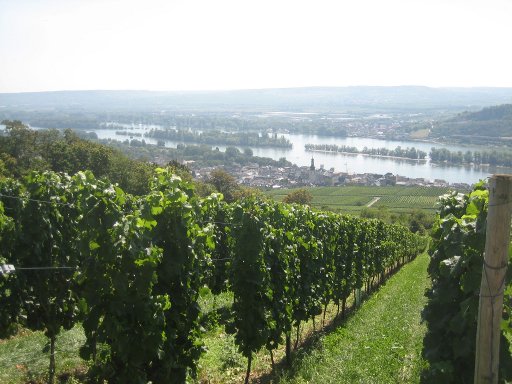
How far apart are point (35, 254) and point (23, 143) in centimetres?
5067

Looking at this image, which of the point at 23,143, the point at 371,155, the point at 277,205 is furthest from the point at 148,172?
the point at 371,155

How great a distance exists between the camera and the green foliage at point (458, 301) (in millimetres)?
5172

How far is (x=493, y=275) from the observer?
3691 millimetres

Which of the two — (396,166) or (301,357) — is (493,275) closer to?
(301,357)

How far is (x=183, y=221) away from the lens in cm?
644

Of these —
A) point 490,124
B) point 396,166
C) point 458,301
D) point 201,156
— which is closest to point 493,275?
point 458,301

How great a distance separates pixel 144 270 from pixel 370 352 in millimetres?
6217

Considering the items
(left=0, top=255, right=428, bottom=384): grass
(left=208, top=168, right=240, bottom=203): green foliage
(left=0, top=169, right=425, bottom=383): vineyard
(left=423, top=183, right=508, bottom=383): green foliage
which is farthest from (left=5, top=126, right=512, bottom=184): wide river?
(left=423, top=183, right=508, bottom=383): green foliage

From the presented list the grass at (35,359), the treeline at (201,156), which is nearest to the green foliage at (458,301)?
the grass at (35,359)

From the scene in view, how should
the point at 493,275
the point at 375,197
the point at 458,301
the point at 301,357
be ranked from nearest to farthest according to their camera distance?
the point at 493,275
the point at 458,301
the point at 301,357
the point at 375,197

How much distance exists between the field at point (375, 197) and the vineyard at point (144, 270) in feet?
230

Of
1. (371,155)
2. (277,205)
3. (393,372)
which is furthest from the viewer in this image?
(371,155)

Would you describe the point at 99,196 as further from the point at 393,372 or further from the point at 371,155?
the point at 371,155

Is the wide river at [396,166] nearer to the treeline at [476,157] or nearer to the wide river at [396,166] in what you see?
the wide river at [396,166]
